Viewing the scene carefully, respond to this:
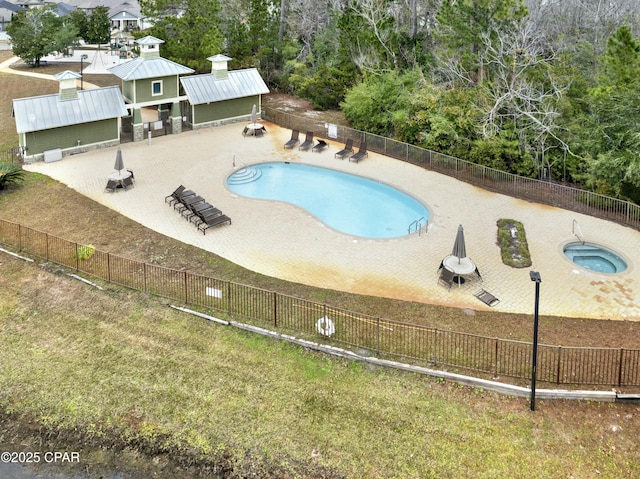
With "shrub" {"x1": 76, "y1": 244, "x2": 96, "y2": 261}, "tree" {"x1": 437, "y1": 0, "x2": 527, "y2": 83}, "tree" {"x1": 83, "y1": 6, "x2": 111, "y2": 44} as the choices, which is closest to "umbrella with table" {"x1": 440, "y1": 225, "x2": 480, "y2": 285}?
"shrub" {"x1": 76, "y1": 244, "x2": 96, "y2": 261}

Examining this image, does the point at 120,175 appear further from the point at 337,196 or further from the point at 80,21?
the point at 80,21

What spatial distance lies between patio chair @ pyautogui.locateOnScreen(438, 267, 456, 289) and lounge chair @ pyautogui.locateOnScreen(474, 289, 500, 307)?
0.89 metres

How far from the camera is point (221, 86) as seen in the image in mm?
34656

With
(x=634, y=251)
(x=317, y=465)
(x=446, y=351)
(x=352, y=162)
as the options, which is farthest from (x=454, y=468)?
(x=352, y=162)

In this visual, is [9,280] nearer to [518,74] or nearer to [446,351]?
[446,351]

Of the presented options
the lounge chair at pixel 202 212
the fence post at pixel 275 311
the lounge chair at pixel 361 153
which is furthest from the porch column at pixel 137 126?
the fence post at pixel 275 311

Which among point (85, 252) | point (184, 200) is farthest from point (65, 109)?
point (85, 252)

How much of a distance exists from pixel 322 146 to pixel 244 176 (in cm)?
595

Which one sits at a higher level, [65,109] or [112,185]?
[65,109]

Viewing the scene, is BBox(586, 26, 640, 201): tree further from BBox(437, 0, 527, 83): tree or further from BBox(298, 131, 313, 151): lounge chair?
BBox(298, 131, 313, 151): lounge chair

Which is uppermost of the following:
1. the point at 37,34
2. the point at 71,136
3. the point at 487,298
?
the point at 37,34

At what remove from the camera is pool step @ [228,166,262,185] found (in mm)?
26642

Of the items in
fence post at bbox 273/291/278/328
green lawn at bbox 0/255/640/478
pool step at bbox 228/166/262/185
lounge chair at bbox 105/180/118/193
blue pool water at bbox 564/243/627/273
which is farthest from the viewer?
pool step at bbox 228/166/262/185

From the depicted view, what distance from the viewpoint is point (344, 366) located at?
43.2ft
